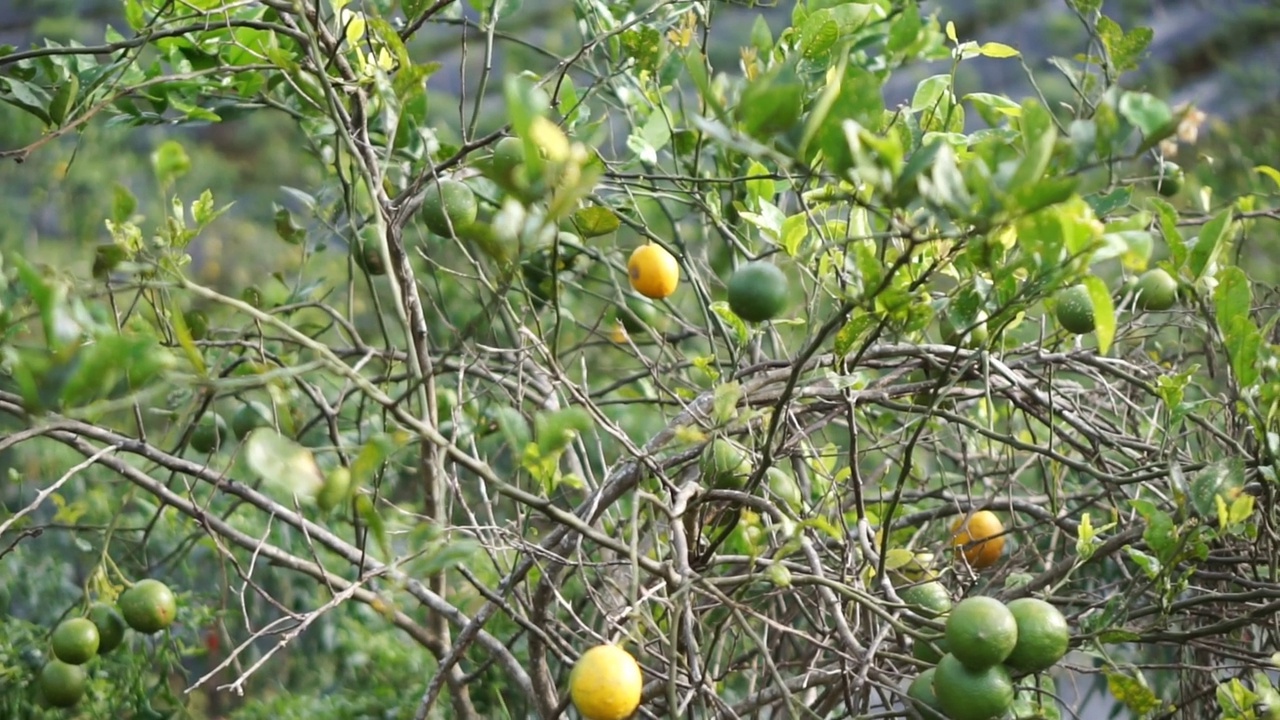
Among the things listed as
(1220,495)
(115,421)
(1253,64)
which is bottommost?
(1253,64)

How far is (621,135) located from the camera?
417 cm

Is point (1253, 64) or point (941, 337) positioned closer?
point (941, 337)

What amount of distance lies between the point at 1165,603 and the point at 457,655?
1.92 feet

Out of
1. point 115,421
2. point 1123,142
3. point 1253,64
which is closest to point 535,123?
point 1123,142

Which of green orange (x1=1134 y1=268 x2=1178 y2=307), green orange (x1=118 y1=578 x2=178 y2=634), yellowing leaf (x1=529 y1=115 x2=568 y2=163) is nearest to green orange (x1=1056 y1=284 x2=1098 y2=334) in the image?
green orange (x1=1134 y1=268 x2=1178 y2=307)

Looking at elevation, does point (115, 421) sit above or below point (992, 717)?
below

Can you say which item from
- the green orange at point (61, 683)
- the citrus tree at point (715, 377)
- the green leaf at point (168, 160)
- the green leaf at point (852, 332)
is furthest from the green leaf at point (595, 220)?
the green orange at point (61, 683)

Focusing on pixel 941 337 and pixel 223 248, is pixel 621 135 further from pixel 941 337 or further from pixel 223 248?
pixel 941 337

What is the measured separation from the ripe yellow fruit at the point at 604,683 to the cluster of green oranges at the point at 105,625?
0.59 m

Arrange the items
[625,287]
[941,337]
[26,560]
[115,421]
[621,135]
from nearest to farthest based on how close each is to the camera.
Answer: [941,337] < [625,287] < [26,560] < [115,421] < [621,135]

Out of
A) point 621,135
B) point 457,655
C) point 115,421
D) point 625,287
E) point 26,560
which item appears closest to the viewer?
point 457,655

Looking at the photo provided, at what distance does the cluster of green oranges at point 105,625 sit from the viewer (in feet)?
3.85

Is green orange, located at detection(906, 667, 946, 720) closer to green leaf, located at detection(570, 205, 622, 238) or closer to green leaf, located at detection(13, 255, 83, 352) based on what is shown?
green leaf, located at detection(570, 205, 622, 238)

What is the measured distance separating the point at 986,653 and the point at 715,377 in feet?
1.24
